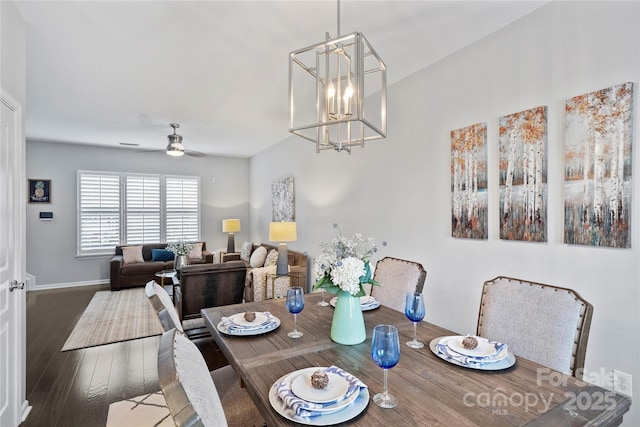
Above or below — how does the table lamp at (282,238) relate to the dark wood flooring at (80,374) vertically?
above

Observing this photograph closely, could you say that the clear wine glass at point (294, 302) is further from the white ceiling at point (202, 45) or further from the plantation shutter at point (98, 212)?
the plantation shutter at point (98, 212)

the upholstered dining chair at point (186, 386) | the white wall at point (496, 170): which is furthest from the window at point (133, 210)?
the upholstered dining chair at point (186, 386)

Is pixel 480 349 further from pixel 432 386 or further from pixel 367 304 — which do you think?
pixel 367 304

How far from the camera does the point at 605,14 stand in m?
1.81

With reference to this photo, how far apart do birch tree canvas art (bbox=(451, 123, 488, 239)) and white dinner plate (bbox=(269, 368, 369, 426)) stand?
1.88 metres

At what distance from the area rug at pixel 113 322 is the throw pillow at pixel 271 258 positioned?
179cm

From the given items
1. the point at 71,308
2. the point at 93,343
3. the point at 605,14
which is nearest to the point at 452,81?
the point at 605,14

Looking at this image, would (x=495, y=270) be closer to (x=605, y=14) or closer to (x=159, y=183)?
(x=605, y=14)

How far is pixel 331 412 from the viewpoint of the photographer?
0.92m

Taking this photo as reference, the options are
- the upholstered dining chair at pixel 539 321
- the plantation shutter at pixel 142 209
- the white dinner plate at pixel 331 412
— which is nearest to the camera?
the white dinner plate at pixel 331 412

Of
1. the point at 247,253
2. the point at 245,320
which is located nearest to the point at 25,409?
the point at 245,320

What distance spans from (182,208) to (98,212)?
1550 millimetres

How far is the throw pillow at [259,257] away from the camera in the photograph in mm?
5637

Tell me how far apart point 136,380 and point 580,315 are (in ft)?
10.2
